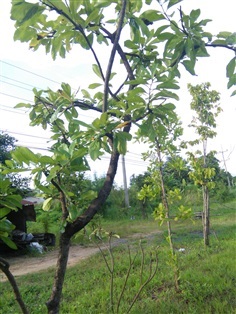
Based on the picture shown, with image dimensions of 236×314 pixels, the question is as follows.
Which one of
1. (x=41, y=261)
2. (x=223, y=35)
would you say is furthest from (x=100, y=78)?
(x=41, y=261)

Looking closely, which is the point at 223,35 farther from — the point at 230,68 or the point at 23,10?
the point at 23,10

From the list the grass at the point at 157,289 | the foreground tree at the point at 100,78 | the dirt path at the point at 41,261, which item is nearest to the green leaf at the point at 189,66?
the foreground tree at the point at 100,78

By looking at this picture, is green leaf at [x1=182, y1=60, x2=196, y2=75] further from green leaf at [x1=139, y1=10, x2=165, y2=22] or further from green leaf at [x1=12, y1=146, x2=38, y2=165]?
green leaf at [x1=12, y1=146, x2=38, y2=165]

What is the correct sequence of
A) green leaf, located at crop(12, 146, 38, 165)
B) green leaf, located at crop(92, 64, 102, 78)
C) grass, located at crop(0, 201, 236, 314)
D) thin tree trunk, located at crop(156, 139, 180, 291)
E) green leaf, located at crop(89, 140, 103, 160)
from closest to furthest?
green leaf, located at crop(12, 146, 38, 165), green leaf, located at crop(89, 140, 103, 160), green leaf, located at crop(92, 64, 102, 78), grass, located at crop(0, 201, 236, 314), thin tree trunk, located at crop(156, 139, 180, 291)

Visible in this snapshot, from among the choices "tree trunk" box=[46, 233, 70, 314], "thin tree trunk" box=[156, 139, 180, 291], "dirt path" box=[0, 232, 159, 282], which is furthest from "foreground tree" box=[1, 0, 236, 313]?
"dirt path" box=[0, 232, 159, 282]

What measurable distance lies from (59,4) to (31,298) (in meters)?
3.53

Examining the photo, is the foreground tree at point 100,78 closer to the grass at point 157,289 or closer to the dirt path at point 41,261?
the grass at point 157,289

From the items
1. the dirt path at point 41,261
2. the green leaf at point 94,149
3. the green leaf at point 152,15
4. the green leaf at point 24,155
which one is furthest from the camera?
the dirt path at point 41,261

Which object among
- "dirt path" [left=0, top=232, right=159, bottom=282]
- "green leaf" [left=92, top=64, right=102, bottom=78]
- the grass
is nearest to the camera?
"green leaf" [left=92, top=64, right=102, bottom=78]

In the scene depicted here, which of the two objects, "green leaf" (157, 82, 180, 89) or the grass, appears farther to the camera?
the grass

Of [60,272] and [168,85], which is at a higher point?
[168,85]

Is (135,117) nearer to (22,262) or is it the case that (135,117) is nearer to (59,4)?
(59,4)

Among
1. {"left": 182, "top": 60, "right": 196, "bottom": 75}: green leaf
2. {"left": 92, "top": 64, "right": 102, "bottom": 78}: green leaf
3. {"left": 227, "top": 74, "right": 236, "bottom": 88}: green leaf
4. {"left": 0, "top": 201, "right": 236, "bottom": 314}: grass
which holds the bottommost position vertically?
{"left": 0, "top": 201, "right": 236, "bottom": 314}: grass

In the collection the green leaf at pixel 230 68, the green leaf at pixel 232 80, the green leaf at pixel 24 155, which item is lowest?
the green leaf at pixel 24 155
